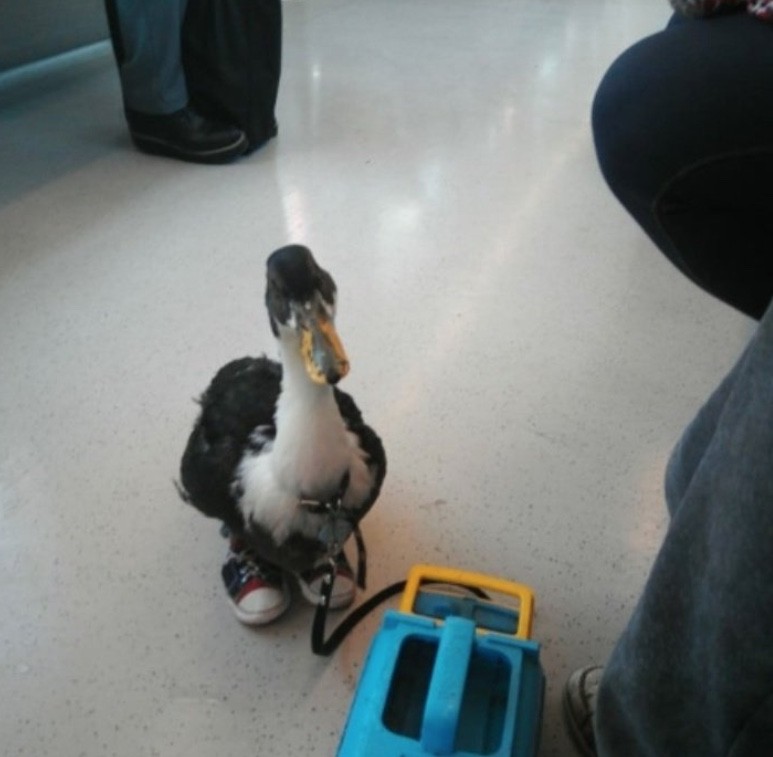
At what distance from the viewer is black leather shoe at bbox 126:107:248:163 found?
1932 millimetres

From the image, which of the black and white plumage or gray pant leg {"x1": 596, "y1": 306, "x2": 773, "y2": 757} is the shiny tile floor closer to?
the black and white plumage

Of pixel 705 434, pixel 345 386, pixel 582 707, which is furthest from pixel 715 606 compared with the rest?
pixel 345 386

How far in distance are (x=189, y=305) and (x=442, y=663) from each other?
99cm

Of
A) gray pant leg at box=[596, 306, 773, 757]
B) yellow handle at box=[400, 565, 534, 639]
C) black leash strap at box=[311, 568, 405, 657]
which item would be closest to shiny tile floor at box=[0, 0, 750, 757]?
black leash strap at box=[311, 568, 405, 657]

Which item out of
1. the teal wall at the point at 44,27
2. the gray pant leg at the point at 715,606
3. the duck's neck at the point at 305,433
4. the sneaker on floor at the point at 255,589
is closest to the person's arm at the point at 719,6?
the gray pant leg at the point at 715,606

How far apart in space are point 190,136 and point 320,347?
1.44m

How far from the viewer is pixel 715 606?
45 cm

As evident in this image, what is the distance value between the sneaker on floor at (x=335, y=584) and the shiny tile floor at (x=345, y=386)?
3 centimetres

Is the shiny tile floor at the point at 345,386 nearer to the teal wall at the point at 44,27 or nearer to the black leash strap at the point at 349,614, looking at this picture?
the black leash strap at the point at 349,614

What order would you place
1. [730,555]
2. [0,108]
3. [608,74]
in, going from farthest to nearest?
[0,108]
[608,74]
[730,555]

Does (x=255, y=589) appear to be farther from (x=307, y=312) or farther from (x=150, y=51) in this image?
(x=150, y=51)

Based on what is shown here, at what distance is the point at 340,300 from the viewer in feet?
4.72

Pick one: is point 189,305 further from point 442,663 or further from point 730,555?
point 730,555

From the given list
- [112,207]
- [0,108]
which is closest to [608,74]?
[112,207]
